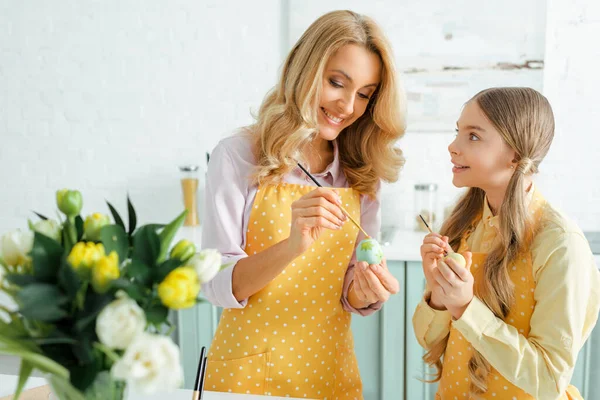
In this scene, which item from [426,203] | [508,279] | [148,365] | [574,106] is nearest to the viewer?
[148,365]

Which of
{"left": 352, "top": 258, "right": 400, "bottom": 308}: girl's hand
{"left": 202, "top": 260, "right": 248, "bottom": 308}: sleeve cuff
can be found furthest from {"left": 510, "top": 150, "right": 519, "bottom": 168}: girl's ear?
{"left": 202, "top": 260, "right": 248, "bottom": 308}: sleeve cuff

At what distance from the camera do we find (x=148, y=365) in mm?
601

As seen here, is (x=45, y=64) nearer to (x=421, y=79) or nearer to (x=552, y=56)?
(x=421, y=79)

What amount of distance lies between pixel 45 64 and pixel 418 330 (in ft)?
8.27

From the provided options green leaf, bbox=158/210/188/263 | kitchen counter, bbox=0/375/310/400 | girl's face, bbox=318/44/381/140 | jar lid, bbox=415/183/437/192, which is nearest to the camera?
green leaf, bbox=158/210/188/263

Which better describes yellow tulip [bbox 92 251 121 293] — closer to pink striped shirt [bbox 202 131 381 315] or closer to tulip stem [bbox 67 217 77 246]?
tulip stem [bbox 67 217 77 246]

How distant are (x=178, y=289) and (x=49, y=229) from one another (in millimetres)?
201

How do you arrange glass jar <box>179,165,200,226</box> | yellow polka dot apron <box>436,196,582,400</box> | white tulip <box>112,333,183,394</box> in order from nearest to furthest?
white tulip <box>112,333,183,394</box>
yellow polka dot apron <box>436,196,582,400</box>
glass jar <box>179,165,200,226</box>

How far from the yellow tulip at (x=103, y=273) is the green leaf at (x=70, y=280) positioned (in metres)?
0.02

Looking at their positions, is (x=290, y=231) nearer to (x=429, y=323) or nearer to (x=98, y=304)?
(x=429, y=323)

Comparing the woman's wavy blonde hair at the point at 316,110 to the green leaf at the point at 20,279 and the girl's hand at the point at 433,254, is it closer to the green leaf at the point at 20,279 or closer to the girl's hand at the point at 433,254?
the girl's hand at the point at 433,254

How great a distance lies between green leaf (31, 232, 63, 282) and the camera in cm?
66

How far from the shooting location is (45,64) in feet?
10.1

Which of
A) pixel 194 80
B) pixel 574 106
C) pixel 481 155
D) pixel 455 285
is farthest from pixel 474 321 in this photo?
pixel 194 80
